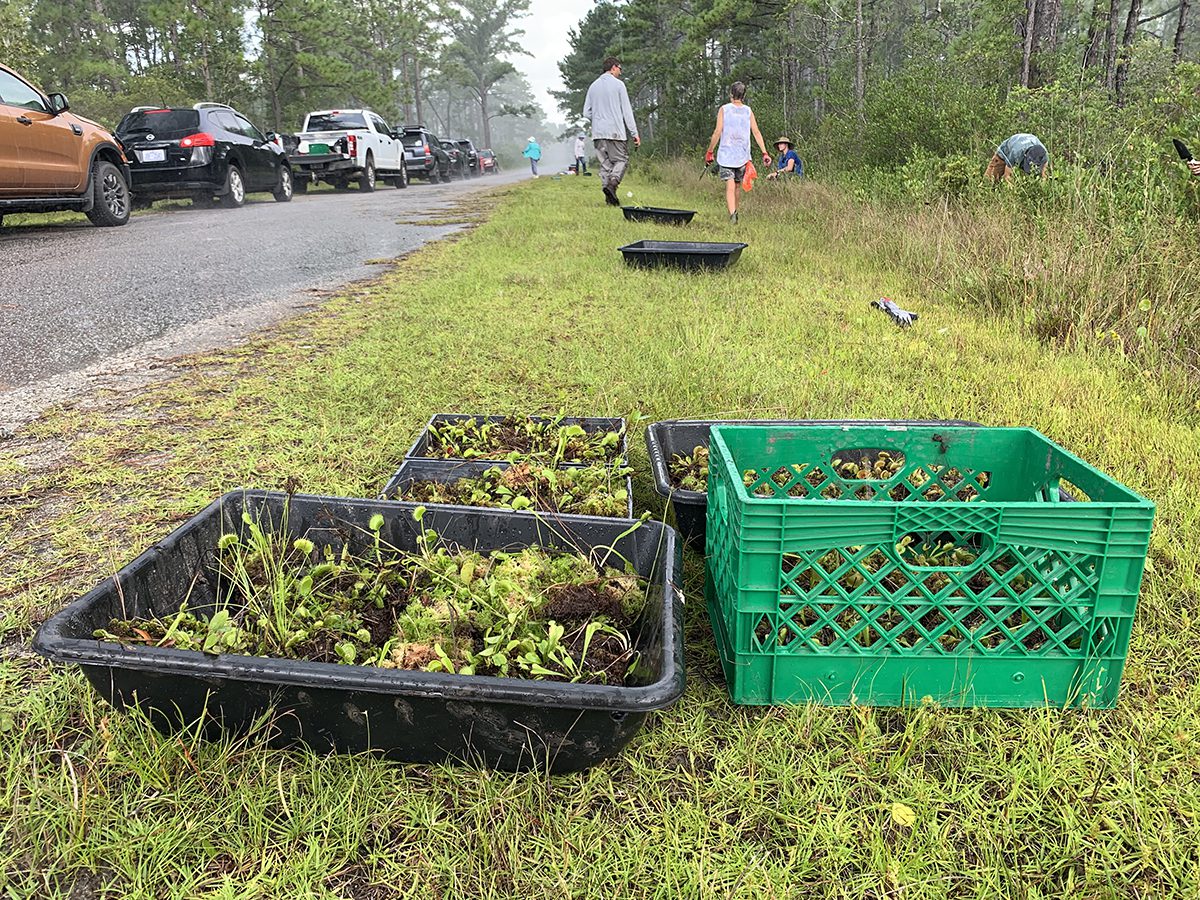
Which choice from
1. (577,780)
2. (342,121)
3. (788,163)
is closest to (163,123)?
(342,121)

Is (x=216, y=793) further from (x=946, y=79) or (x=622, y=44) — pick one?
(x=622, y=44)

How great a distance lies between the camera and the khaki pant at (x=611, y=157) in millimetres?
11328

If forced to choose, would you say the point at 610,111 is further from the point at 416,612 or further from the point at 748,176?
the point at 416,612

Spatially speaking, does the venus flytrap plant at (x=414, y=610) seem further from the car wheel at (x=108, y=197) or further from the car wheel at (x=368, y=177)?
the car wheel at (x=368, y=177)

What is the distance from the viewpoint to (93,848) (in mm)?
1288

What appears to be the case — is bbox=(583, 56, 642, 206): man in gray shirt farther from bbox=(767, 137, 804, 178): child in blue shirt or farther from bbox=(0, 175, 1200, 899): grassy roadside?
bbox=(0, 175, 1200, 899): grassy roadside

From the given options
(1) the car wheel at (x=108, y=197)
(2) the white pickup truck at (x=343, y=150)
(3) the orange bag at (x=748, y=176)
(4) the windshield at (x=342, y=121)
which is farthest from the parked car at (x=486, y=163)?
(3) the orange bag at (x=748, y=176)

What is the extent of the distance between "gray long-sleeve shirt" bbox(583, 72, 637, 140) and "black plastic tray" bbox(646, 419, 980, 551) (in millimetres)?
9134

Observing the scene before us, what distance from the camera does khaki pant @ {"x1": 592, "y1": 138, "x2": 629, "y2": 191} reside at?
1133 centimetres

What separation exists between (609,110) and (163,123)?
Result: 6.80 m

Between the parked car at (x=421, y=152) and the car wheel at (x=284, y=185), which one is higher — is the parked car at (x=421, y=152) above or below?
above

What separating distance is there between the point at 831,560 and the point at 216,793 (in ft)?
5.05

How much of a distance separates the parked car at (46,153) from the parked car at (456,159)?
19.9 meters

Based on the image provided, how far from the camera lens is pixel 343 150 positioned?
55.3ft
